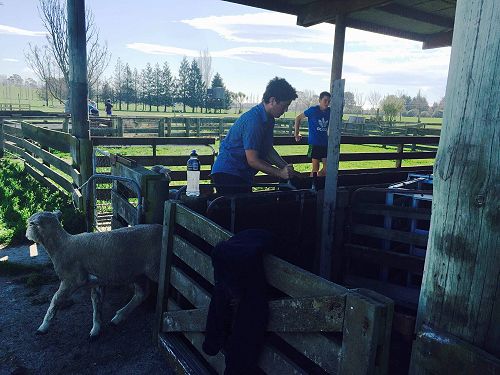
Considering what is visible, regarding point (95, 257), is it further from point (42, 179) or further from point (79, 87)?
point (42, 179)

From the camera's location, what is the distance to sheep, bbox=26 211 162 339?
3.61 metres

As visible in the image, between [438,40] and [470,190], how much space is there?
9343mm

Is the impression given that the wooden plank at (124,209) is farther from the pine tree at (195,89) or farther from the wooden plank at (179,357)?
the pine tree at (195,89)

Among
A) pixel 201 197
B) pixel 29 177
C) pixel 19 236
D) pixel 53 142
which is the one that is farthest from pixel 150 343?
pixel 29 177

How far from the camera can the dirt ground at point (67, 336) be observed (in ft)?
10.5

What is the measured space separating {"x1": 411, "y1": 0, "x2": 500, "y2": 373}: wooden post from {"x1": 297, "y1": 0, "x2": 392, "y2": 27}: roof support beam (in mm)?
5505

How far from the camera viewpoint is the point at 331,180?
11.2ft

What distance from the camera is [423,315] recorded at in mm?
1598

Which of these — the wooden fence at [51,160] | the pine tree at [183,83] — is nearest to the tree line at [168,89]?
the pine tree at [183,83]

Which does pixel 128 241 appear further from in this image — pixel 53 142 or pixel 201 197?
pixel 53 142

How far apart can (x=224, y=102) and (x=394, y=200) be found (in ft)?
284

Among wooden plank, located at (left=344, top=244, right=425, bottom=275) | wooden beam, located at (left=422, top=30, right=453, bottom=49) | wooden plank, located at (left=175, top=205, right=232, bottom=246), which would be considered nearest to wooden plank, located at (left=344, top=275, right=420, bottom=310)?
wooden plank, located at (left=344, top=244, right=425, bottom=275)

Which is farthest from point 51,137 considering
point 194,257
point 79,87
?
point 194,257

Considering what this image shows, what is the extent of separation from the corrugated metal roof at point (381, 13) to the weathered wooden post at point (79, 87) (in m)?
2.50
